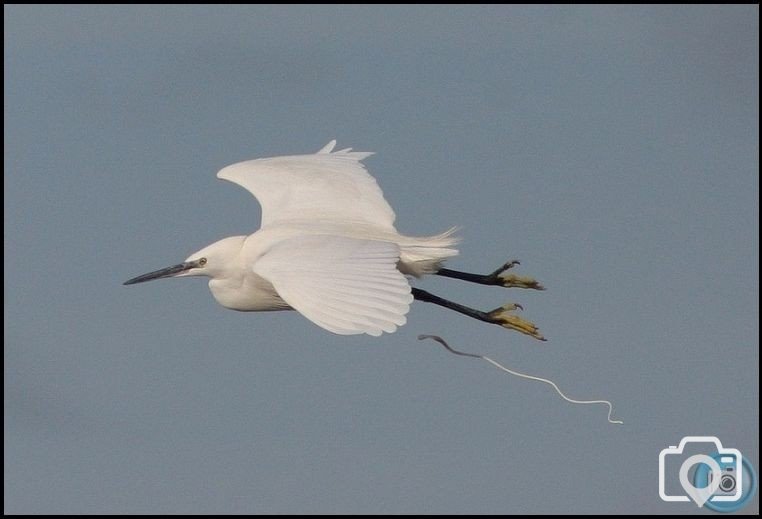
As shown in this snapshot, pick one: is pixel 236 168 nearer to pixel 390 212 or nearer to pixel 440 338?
pixel 390 212

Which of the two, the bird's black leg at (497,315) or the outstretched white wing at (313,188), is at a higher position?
the outstretched white wing at (313,188)

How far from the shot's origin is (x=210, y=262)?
12344 millimetres

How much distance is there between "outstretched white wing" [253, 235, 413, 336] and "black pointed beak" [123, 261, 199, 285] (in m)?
1.39

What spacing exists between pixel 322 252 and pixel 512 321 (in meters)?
2.40

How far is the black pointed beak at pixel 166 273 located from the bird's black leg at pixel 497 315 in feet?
6.01

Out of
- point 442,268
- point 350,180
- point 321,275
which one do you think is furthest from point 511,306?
point 321,275

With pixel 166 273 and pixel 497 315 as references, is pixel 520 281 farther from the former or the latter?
pixel 166 273

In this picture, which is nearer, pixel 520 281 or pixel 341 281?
pixel 341 281

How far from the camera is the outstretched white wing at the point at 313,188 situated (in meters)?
12.9

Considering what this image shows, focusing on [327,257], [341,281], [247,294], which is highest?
[247,294]

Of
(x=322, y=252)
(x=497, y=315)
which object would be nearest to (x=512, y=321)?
(x=497, y=315)

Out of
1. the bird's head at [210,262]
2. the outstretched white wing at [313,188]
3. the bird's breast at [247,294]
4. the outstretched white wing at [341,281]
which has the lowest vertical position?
the outstretched white wing at [341,281]

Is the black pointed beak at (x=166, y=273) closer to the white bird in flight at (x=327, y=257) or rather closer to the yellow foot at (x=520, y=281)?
the white bird in flight at (x=327, y=257)

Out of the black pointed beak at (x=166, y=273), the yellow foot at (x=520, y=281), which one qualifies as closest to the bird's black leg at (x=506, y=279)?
the yellow foot at (x=520, y=281)
